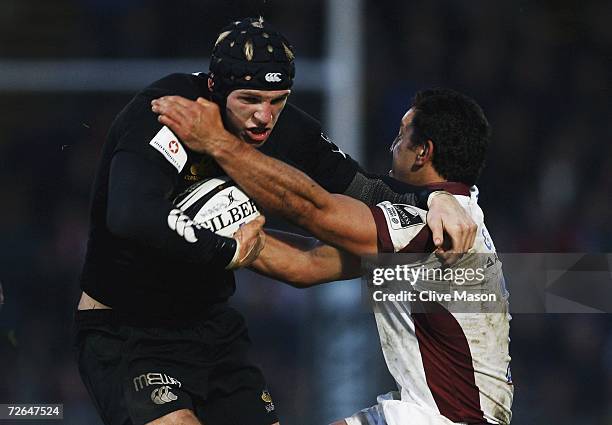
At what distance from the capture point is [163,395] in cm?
366

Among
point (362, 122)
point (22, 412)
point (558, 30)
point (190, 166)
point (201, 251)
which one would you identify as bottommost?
point (22, 412)

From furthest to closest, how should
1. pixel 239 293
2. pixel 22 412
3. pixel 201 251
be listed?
pixel 239 293
pixel 22 412
pixel 201 251

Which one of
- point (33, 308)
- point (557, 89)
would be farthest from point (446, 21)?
point (33, 308)

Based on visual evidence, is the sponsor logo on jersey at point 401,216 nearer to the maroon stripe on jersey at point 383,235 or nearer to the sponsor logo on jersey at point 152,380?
the maroon stripe on jersey at point 383,235

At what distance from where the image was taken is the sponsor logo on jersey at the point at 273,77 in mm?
3656

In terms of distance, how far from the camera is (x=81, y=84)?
6918mm

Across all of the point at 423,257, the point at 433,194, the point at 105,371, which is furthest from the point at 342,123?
the point at 105,371

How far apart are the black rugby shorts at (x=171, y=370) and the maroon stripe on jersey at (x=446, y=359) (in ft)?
1.94

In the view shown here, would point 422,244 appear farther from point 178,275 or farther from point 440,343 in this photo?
point 178,275

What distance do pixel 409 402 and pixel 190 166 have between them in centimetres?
111

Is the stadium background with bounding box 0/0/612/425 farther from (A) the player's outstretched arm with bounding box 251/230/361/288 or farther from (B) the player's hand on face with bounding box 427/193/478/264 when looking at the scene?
(B) the player's hand on face with bounding box 427/193/478/264

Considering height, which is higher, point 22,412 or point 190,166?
point 190,166

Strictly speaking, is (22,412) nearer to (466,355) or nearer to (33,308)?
(33,308)

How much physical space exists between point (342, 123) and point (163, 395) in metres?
3.40
